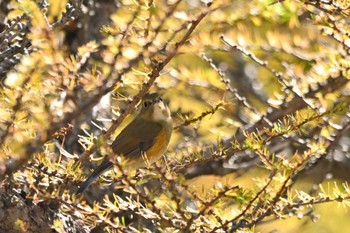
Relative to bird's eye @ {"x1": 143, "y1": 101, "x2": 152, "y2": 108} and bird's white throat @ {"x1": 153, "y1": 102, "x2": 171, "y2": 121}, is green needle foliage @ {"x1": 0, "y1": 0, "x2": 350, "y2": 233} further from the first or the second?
bird's eye @ {"x1": 143, "y1": 101, "x2": 152, "y2": 108}

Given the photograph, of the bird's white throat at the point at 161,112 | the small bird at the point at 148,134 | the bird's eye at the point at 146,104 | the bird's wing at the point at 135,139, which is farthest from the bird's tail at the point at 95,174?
the bird's eye at the point at 146,104

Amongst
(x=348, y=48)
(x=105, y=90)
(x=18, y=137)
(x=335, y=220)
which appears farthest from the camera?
(x=335, y=220)

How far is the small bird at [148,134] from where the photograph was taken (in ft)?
16.1

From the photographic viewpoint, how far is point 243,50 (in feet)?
11.9

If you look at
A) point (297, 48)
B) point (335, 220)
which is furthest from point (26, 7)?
point (335, 220)

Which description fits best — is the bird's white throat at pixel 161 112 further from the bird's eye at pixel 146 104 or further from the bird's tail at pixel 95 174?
the bird's tail at pixel 95 174

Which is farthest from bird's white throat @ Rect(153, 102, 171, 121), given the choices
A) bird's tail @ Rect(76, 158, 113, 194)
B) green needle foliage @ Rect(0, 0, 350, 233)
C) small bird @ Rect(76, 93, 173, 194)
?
bird's tail @ Rect(76, 158, 113, 194)

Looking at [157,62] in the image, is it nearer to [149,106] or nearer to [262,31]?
[149,106]

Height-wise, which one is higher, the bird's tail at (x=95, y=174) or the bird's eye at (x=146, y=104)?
the bird's tail at (x=95, y=174)

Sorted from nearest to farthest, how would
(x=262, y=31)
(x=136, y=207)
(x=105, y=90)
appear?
(x=105, y=90)
(x=136, y=207)
(x=262, y=31)

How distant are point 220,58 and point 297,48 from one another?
2.30m

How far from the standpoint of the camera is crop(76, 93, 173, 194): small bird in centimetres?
Answer: 492

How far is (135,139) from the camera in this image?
16.8 ft

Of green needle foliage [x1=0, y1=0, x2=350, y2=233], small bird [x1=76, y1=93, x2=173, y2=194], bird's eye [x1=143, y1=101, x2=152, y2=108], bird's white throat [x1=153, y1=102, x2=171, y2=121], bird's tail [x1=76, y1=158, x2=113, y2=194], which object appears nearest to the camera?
green needle foliage [x1=0, y1=0, x2=350, y2=233]
